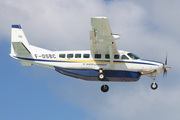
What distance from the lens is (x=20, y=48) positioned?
28.6 metres

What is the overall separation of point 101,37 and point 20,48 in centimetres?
829

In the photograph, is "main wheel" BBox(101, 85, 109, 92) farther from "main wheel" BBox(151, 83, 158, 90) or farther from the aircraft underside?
"main wheel" BBox(151, 83, 158, 90)

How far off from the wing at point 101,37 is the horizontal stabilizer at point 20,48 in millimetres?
6569

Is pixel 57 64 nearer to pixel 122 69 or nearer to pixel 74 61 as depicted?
pixel 74 61

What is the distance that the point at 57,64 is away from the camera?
28.4 m

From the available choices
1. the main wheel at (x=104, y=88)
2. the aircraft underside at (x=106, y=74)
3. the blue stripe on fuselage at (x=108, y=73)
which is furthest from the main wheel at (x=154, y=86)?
the main wheel at (x=104, y=88)

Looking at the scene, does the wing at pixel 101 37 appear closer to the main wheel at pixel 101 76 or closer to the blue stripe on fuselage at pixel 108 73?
the blue stripe on fuselage at pixel 108 73

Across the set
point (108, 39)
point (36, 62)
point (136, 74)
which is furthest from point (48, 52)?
point (136, 74)

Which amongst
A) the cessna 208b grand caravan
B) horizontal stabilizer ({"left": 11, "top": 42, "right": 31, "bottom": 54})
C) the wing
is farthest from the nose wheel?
horizontal stabilizer ({"left": 11, "top": 42, "right": 31, "bottom": 54})

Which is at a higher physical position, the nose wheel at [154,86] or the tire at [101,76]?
the tire at [101,76]

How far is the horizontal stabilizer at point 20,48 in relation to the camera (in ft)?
92.6

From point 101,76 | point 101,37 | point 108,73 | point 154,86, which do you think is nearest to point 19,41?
point 101,37

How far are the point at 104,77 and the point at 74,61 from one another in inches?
127

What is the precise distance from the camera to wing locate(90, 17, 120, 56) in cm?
2392
